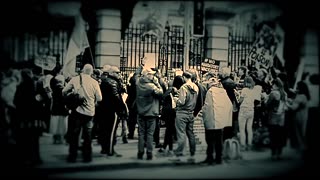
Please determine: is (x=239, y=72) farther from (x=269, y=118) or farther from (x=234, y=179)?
(x=234, y=179)

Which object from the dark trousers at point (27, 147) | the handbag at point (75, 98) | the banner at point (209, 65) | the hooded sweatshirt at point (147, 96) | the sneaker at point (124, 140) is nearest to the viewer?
the dark trousers at point (27, 147)

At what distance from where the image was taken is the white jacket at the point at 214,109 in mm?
8930

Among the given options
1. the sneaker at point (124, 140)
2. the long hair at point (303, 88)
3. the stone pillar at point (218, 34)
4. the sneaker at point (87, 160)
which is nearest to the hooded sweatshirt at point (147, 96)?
the sneaker at point (124, 140)

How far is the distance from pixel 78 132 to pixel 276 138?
12.0 ft

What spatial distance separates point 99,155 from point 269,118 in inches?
126

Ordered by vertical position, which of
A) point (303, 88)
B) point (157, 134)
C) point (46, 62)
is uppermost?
point (46, 62)

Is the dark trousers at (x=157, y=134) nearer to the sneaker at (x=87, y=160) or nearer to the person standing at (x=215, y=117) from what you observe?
the person standing at (x=215, y=117)

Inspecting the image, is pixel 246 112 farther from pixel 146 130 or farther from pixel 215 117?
pixel 146 130

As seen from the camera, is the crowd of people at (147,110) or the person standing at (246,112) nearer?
the crowd of people at (147,110)

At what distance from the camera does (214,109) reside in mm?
8969

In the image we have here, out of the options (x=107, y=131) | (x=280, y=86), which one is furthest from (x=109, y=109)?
(x=280, y=86)

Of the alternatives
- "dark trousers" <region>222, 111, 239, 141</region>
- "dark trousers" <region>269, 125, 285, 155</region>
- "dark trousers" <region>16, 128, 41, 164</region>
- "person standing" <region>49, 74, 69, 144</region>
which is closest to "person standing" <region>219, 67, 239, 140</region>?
"dark trousers" <region>222, 111, 239, 141</region>

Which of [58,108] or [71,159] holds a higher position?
[58,108]

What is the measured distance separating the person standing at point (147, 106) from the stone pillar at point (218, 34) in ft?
4.43
